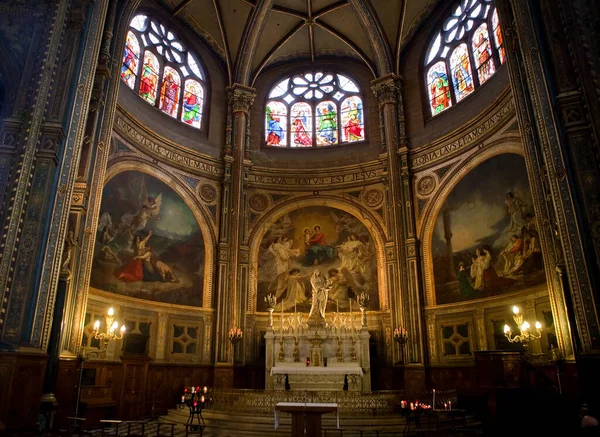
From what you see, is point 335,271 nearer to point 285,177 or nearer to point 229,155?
point 285,177

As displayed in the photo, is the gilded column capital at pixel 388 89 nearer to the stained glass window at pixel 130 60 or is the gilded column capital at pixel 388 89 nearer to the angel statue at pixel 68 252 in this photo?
the stained glass window at pixel 130 60

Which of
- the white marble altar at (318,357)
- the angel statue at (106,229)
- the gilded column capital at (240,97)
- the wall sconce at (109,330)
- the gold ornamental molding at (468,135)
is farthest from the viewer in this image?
the gilded column capital at (240,97)

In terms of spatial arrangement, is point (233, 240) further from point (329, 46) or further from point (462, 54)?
point (462, 54)

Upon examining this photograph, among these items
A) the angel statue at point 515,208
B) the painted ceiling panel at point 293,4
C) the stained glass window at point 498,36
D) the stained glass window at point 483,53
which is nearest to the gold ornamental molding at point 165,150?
the painted ceiling panel at point 293,4

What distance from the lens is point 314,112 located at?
26.9m

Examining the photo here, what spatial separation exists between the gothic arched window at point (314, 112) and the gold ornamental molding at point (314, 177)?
1.92 m

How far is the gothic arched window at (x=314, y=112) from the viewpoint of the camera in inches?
1027

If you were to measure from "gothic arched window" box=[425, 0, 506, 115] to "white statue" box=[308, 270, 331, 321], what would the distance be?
32.0ft

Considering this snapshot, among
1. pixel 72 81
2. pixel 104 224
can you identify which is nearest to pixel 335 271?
pixel 104 224

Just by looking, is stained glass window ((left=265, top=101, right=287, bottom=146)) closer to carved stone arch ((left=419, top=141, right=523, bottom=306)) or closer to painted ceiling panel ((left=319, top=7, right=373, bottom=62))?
painted ceiling panel ((left=319, top=7, right=373, bottom=62))

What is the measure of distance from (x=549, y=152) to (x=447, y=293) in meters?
9.70

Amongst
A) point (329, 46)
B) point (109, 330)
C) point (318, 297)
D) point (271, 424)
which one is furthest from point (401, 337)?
point (329, 46)

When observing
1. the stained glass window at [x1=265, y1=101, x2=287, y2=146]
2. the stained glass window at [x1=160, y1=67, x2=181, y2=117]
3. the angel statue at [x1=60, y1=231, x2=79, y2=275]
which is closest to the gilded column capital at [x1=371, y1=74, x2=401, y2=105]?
the stained glass window at [x1=265, y1=101, x2=287, y2=146]

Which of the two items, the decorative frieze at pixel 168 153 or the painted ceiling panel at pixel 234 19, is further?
the painted ceiling panel at pixel 234 19
